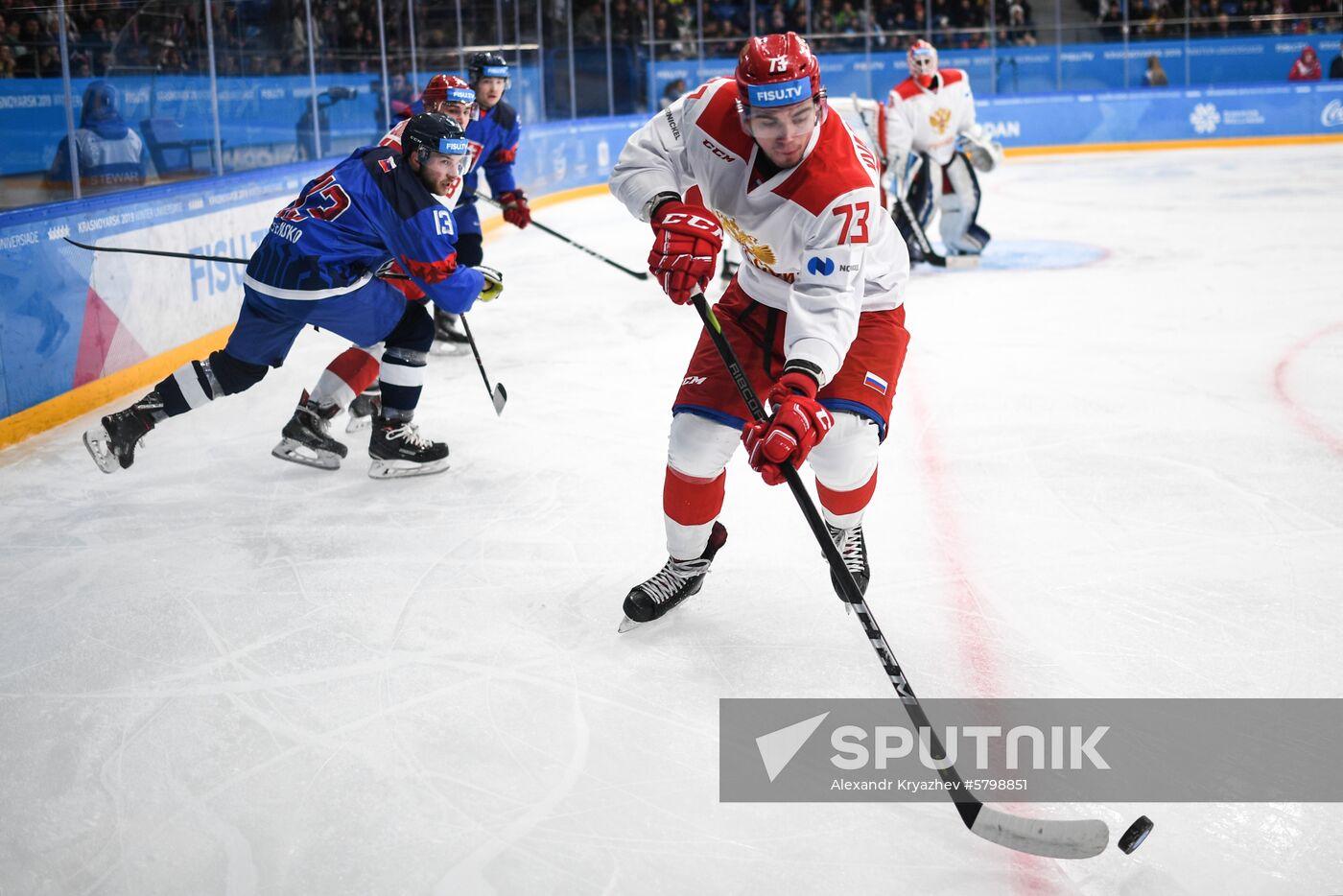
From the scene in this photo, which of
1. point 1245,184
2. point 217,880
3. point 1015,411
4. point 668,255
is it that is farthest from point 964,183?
point 217,880

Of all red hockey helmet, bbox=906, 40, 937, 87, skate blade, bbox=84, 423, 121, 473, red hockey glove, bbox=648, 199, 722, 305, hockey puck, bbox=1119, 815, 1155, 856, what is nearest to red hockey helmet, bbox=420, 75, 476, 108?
skate blade, bbox=84, 423, 121, 473

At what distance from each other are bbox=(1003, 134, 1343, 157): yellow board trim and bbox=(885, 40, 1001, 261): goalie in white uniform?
6.84 m

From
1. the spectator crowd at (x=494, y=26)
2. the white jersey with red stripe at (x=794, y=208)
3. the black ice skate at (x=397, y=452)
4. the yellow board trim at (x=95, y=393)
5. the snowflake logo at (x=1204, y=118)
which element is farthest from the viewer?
the snowflake logo at (x=1204, y=118)

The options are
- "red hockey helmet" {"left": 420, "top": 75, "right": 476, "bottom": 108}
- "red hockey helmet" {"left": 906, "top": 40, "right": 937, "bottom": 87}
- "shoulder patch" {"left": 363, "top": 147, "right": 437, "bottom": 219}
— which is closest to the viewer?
"shoulder patch" {"left": 363, "top": 147, "right": 437, "bottom": 219}

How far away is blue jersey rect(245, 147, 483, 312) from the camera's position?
3.13 m

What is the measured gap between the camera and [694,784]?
6.36 ft

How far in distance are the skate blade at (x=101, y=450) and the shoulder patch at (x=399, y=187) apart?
1.01 meters

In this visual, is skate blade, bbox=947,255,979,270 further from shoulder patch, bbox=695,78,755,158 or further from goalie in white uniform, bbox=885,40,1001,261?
shoulder patch, bbox=695,78,755,158

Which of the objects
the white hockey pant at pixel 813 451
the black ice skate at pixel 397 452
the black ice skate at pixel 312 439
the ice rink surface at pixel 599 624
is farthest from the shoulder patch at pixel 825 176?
the black ice skate at pixel 312 439

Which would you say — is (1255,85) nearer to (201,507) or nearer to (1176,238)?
(1176,238)

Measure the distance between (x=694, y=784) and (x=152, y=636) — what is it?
1254mm

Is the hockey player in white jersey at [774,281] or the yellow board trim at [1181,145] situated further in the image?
the yellow board trim at [1181,145]

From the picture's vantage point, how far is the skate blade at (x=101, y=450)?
3.30m

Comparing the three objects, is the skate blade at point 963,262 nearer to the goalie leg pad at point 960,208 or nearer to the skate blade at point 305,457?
the goalie leg pad at point 960,208
